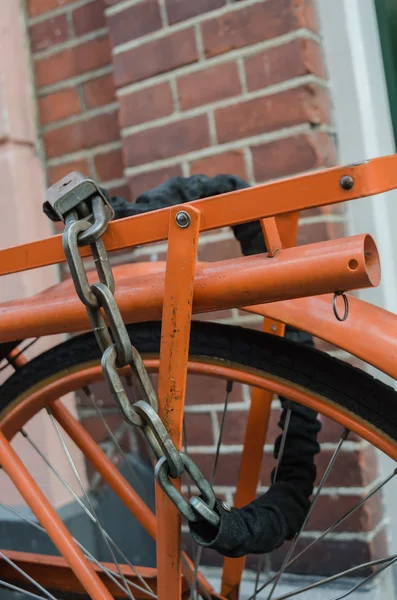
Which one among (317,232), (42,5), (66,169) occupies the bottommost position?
(317,232)

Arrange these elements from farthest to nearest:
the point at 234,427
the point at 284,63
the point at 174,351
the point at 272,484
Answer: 1. the point at 234,427
2. the point at 284,63
3. the point at 272,484
4. the point at 174,351

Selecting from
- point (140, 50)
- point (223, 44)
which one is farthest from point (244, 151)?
point (140, 50)

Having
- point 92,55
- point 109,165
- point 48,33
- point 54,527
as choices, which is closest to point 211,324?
point 54,527

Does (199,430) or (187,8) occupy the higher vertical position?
(187,8)

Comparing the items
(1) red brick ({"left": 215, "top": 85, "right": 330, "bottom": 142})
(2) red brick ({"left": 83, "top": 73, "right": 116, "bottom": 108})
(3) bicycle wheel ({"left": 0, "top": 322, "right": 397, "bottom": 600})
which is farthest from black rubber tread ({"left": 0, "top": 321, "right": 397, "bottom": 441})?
(2) red brick ({"left": 83, "top": 73, "right": 116, "bottom": 108})

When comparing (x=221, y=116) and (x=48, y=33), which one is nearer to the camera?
(x=221, y=116)

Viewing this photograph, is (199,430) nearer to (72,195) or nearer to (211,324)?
(211,324)

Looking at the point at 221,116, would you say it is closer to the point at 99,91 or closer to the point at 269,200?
the point at 99,91

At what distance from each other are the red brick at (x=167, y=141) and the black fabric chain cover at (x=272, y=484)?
0.41m

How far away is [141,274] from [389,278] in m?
0.65

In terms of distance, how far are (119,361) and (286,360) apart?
A: 0.18 meters

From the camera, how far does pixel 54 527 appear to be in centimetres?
78

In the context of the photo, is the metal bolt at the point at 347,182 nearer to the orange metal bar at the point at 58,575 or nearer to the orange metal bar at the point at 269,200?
the orange metal bar at the point at 269,200

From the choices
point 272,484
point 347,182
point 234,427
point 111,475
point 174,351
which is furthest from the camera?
point 234,427
